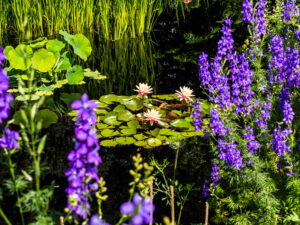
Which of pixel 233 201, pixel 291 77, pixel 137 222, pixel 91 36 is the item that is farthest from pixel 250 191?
pixel 91 36

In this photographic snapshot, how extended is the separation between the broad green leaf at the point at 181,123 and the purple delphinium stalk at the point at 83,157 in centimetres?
230

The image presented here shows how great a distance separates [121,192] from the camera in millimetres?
2824

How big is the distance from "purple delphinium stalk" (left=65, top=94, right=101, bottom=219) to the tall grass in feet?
16.6

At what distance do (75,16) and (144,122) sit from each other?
10.8 ft

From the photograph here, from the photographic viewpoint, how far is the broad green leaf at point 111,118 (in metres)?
3.65

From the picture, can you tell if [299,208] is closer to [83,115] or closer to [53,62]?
[83,115]

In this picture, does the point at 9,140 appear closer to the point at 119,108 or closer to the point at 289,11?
the point at 289,11

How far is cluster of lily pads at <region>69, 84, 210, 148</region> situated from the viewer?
345cm

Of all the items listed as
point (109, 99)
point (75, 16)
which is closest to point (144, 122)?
point (109, 99)

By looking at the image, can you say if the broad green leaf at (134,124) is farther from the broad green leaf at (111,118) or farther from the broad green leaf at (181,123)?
the broad green leaf at (181,123)

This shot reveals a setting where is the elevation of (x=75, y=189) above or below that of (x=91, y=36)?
below

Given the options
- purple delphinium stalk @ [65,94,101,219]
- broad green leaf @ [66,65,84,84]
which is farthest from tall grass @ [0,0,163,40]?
purple delphinium stalk @ [65,94,101,219]

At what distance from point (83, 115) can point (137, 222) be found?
475mm

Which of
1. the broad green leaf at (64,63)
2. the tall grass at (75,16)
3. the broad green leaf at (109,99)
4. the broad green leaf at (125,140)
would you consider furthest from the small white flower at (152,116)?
the tall grass at (75,16)
